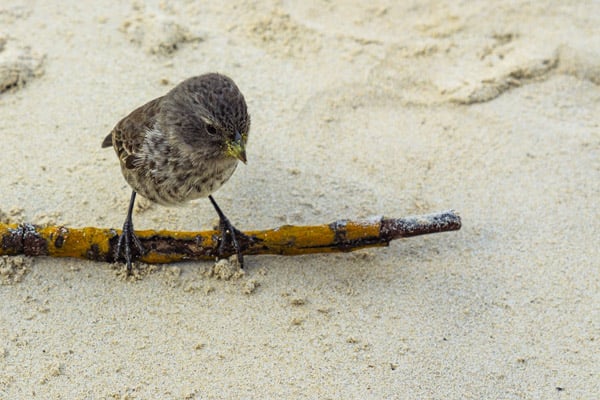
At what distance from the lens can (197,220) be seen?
4.76 m

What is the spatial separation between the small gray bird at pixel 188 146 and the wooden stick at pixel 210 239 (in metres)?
0.07

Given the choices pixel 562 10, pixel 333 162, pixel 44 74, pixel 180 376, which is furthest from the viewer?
pixel 562 10

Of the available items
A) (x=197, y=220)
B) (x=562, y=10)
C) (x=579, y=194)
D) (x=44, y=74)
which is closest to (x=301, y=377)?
(x=197, y=220)

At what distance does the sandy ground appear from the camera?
3.71m

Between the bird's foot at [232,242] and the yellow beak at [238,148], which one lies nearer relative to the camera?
the yellow beak at [238,148]

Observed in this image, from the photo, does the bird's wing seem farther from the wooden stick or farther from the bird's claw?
the bird's claw

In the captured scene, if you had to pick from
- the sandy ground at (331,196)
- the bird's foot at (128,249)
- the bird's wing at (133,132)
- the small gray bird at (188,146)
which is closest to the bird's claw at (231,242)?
the small gray bird at (188,146)

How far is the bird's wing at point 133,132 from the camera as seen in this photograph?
435 cm

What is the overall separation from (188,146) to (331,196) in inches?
42.6

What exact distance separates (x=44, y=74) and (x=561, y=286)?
383cm

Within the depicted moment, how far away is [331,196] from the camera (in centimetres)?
484

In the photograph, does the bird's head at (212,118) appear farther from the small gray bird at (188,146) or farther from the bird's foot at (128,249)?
the bird's foot at (128,249)

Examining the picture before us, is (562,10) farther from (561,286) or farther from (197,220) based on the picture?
(197,220)

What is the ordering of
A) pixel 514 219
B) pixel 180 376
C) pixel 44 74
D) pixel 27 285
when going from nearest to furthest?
pixel 180 376 < pixel 27 285 < pixel 514 219 < pixel 44 74
